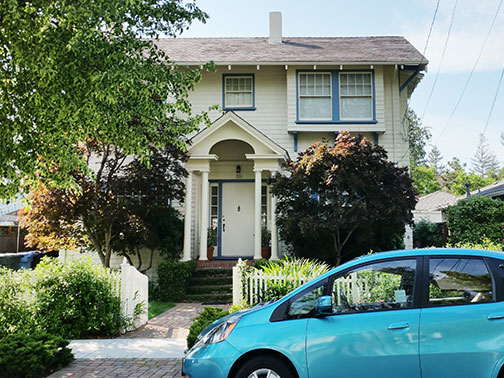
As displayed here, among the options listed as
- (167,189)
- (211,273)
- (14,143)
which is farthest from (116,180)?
(14,143)

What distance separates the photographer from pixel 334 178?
35.8ft

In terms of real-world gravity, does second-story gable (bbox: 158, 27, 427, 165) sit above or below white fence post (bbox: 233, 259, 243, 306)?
above

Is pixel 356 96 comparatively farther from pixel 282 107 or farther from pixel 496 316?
pixel 496 316

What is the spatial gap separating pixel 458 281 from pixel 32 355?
5106mm

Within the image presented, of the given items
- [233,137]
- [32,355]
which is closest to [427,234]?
[233,137]

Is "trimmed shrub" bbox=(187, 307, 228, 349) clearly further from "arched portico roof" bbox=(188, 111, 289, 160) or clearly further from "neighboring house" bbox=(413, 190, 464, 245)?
"neighboring house" bbox=(413, 190, 464, 245)

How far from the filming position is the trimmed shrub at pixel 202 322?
19.6 ft

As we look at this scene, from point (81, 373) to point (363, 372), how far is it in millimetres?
3740

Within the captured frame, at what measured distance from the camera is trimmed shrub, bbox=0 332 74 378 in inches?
211

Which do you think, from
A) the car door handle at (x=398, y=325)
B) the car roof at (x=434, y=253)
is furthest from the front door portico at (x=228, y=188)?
the car door handle at (x=398, y=325)

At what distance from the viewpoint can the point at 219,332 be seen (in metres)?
4.36

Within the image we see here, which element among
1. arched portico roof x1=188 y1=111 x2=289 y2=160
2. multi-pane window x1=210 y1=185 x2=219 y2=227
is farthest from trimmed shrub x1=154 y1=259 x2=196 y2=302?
arched portico roof x1=188 y1=111 x2=289 y2=160

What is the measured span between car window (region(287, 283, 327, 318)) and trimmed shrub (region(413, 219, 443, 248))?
744 inches

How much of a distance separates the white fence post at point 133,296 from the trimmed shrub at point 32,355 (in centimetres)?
209
